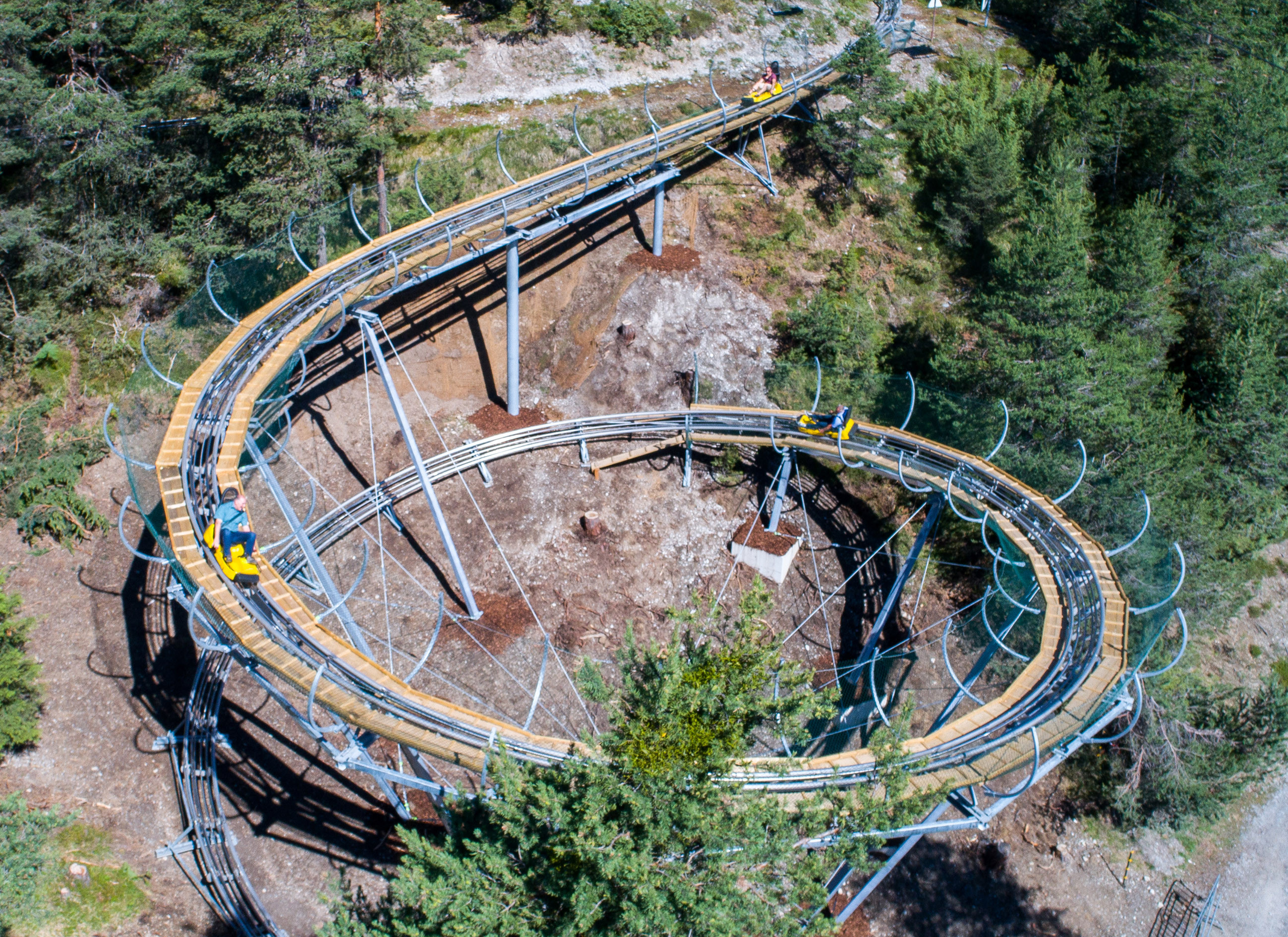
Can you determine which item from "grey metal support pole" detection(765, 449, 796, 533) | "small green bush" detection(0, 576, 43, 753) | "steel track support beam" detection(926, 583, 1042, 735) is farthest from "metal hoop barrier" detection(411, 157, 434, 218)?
"steel track support beam" detection(926, 583, 1042, 735)

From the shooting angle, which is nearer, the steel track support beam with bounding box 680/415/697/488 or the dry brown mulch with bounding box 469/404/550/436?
the steel track support beam with bounding box 680/415/697/488

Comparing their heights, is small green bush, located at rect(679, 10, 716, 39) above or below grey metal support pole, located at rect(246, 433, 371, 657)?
above

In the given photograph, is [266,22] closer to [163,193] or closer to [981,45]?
[163,193]

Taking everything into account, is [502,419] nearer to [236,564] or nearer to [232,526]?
[232,526]

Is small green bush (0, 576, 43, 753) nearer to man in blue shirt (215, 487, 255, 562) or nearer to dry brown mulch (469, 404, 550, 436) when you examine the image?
man in blue shirt (215, 487, 255, 562)

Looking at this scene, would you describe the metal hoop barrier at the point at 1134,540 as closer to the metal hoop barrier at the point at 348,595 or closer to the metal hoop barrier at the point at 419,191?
the metal hoop barrier at the point at 348,595

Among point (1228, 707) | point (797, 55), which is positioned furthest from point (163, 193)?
point (1228, 707)

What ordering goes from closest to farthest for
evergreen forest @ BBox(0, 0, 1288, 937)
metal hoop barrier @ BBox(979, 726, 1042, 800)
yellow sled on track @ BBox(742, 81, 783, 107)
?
evergreen forest @ BBox(0, 0, 1288, 937) < metal hoop barrier @ BBox(979, 726, 1042, 800) < yellow sled on track @ BBox(742, 81, 783, 107)

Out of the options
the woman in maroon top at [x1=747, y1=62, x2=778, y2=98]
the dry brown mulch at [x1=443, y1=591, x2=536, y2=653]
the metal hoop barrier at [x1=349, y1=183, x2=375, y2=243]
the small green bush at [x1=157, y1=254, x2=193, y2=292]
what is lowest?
the dry brown mulch at [x1=443, y1=591, x2=536, y2=653]
